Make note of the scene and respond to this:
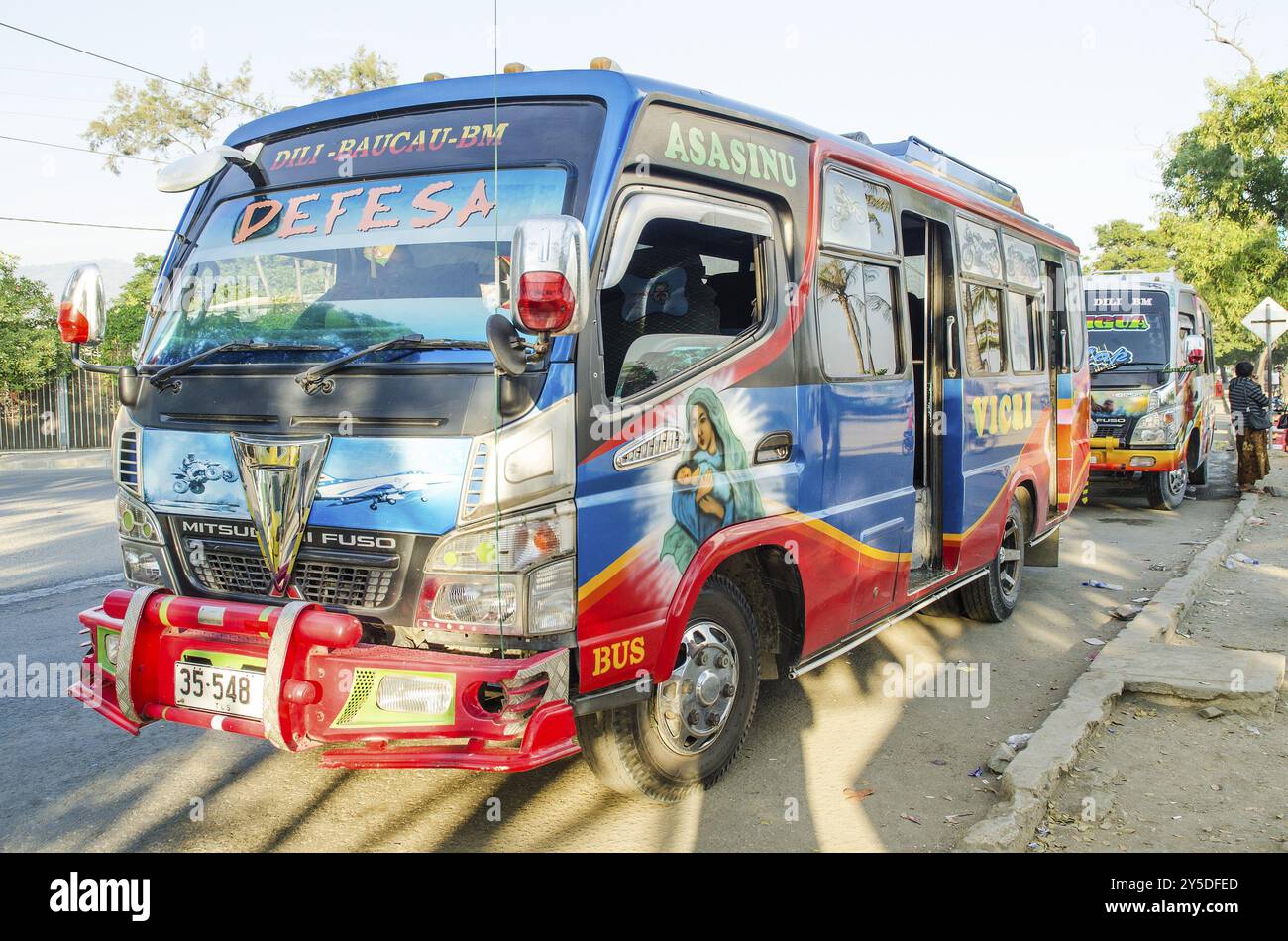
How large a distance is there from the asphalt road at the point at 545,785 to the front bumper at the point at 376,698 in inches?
24.7

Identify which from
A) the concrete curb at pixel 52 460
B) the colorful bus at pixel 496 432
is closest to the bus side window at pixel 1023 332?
the colorful bus at pixel 496 432

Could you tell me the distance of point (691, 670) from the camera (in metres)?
3.97

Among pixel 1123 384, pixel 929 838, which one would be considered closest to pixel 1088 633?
pixel 929 838

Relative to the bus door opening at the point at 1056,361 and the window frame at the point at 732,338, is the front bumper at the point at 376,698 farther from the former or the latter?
the bus door opening at the point at 1056,361

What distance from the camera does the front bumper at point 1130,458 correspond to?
1267 centimetres

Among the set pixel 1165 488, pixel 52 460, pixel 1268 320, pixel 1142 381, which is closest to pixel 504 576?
pixel 1142 381

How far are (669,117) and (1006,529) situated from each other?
4647 millimetres

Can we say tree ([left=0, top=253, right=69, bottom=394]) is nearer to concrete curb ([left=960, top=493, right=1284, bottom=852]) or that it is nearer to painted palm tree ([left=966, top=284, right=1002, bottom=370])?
painted palm tree ([left=966, top=284, right=1002, bottom=370])

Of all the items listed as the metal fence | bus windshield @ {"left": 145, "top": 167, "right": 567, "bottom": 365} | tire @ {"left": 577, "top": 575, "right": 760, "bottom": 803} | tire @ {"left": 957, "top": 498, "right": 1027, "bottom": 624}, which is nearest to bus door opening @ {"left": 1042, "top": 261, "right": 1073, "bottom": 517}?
tire @ {"left": 957, "top": 498, "right": 1027, "bottom": 624}

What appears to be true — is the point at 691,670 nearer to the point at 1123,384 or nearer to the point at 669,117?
the point at 669,117

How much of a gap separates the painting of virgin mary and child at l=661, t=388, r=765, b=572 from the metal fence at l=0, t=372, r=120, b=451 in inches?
843

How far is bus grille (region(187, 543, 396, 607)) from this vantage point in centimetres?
337

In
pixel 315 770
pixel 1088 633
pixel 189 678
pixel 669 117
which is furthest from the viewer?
pixel 1088 633

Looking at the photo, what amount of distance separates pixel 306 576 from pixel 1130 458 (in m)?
11.7
